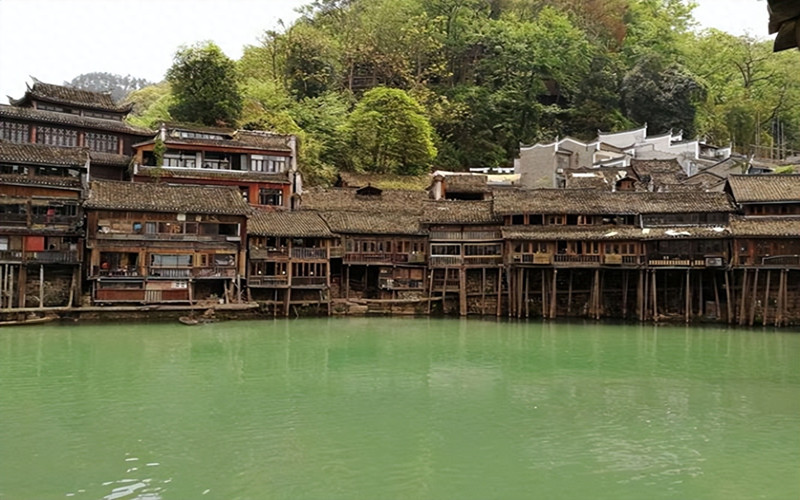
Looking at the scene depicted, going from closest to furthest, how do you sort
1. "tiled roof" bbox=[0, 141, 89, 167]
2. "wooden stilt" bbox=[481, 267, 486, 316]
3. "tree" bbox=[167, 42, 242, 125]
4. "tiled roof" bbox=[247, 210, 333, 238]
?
"tiled roof" bbox=[0, 141, 89, 167], "tiled roof" bbox=[247, 210, 333, 238], "wooden stilt" bbox=[481, 267, 486, 316], "tree" bbox=[167, 42, 242, 125]

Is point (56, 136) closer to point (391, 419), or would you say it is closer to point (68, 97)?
point (68, 97)

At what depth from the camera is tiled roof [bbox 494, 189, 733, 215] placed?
37.1 metres

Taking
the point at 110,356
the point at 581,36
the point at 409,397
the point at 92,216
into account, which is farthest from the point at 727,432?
the point at 581,36

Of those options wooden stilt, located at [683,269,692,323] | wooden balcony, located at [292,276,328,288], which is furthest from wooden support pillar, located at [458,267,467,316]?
A: wooden stilt, located at [683,269,692,323]

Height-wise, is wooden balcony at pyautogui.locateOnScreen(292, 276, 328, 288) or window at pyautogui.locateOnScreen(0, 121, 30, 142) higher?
window at pyautogui.locateOnScreen(0, 121, 30, 142)

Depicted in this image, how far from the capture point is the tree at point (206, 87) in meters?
48.8

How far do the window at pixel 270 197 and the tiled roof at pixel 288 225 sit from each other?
3.59 meters

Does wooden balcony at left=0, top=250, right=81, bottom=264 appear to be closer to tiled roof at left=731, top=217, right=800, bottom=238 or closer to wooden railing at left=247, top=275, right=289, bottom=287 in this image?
wooden railing at left=247, top=275, right=289, bottom=287

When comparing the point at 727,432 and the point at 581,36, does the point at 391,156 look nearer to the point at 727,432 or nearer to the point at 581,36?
the point at 581,36

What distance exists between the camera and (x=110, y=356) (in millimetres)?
23125

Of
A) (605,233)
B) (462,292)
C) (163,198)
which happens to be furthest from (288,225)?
(605,233)

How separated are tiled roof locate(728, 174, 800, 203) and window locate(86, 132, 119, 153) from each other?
39.3m

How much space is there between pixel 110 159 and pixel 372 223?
713 inches

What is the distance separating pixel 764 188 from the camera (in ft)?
119
